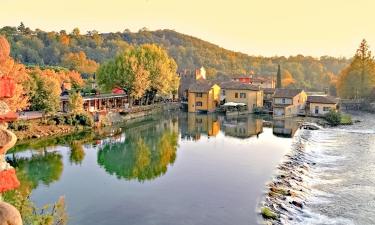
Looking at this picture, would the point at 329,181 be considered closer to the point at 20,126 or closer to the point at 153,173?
the point at 153,173

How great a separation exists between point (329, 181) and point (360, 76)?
37.3 m

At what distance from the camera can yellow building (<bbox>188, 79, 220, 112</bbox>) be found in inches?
1957

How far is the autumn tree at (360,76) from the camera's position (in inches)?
2072

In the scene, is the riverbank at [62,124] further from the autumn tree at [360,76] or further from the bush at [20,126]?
the autumn tree at [360,76]

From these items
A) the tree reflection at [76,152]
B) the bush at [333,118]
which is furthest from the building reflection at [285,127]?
the tree reflection at [76,152]

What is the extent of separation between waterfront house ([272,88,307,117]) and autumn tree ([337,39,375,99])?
11.1 meters

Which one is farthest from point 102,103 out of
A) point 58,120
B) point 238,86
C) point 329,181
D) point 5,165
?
point 5,165

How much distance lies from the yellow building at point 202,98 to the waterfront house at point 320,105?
11.4 meters

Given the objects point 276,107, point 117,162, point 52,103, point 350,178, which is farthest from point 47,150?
point 276,107

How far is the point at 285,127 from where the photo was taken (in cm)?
3869

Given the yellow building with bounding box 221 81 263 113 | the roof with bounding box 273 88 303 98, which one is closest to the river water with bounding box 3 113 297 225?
the roof with bounding box 273 88 303 98

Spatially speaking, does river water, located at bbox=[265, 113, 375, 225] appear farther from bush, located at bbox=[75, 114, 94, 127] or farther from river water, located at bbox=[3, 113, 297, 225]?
bush, located at bbox=[75, 114, 94, 127]

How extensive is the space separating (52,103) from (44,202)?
17.6 meters

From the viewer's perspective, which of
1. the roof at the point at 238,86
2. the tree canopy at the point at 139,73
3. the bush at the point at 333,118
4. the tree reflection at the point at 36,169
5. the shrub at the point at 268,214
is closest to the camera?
the shrub at the point at 268,214
